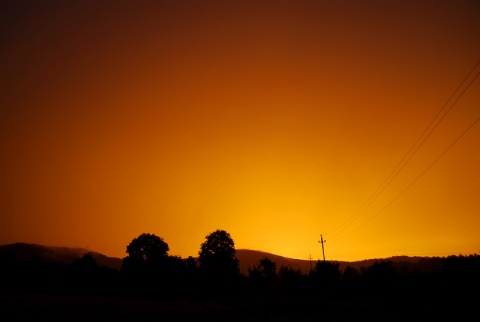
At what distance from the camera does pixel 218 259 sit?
98000 mm

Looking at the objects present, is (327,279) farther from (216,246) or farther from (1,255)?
(1,255)

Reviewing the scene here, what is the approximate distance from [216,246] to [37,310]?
65.0m

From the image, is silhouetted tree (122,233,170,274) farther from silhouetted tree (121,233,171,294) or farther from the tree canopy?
the tree canopy

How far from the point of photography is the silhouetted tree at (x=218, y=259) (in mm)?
94000

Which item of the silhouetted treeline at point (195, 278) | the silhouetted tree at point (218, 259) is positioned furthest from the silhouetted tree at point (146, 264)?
the silhouetted tree at point (218, 259)

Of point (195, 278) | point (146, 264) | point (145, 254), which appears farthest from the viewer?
point (145, 254)

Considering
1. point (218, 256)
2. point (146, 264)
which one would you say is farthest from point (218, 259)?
point (146, 264)

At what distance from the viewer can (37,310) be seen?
37.3 metres

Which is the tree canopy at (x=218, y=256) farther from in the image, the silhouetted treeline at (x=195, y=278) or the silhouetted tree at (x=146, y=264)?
the silhouetted tree at (x=146, y=264)

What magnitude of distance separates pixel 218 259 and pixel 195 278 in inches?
345

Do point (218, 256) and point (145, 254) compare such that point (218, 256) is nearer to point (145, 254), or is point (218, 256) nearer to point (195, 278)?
point (195, 278)

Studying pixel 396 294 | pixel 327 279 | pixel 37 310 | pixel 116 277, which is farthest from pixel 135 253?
pixel 396 294

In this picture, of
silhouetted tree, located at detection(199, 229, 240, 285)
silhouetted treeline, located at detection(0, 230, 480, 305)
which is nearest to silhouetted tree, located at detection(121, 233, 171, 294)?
silhouetted treeline, located at detection(0, 230, 480, 305)

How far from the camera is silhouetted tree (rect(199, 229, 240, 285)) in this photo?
9400 cm
